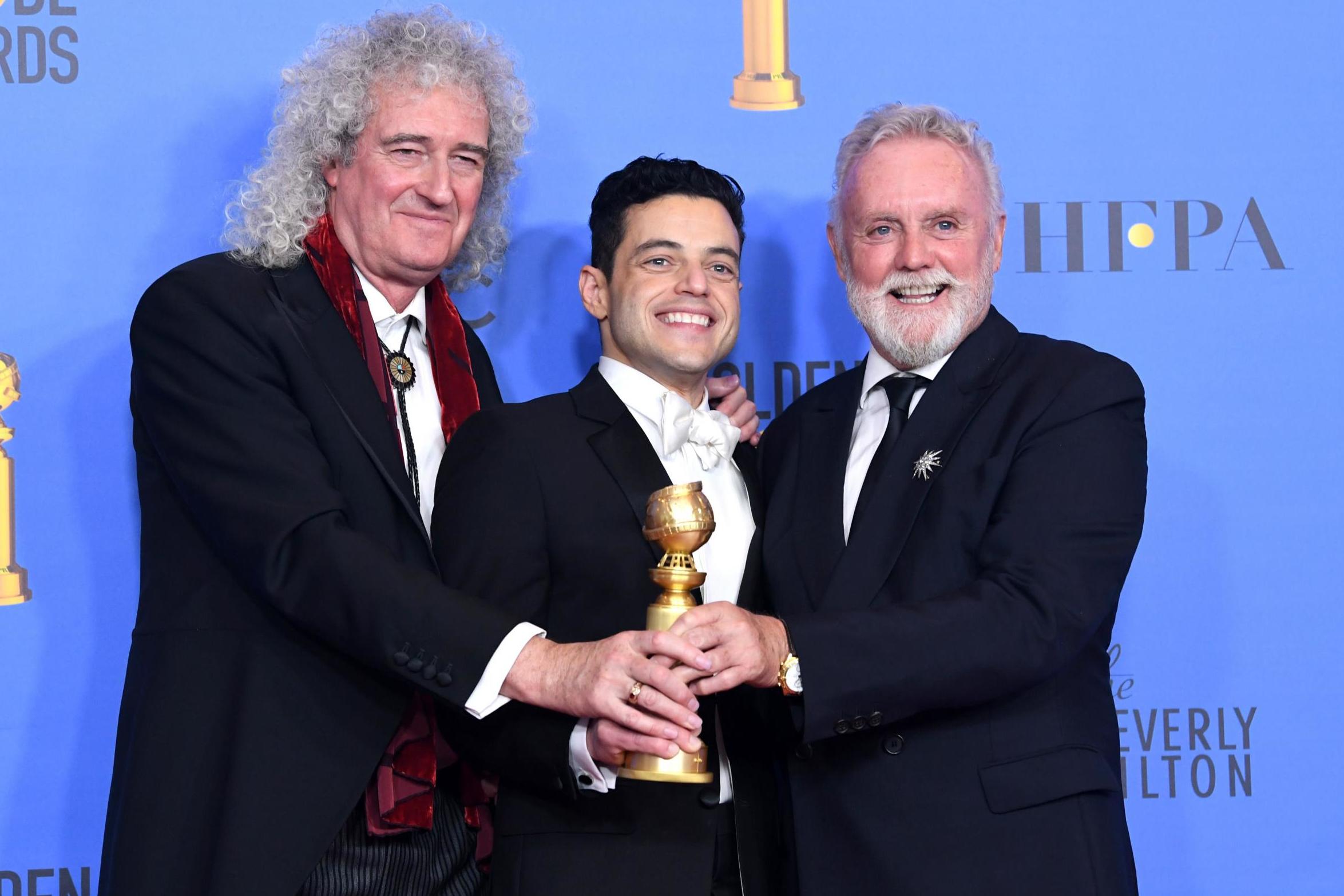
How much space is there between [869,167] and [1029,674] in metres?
0.96

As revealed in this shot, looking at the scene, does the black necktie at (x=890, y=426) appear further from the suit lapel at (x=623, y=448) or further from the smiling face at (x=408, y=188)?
the smiling face at (x=408, y=188)

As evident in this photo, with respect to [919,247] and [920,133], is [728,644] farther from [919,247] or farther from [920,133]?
[920,133]

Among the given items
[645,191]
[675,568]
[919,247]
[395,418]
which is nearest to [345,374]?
[395,418]

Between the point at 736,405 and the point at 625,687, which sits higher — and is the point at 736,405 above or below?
above

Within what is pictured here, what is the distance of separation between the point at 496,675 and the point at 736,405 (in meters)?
0.93

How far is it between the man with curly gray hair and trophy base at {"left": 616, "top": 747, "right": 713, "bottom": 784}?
0.02m

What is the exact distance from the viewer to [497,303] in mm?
3004

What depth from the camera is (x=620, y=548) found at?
7.23 ft

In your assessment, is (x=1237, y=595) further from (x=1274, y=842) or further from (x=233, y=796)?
(x=233, y=796)

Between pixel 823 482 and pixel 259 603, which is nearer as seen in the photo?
pixel 259 603

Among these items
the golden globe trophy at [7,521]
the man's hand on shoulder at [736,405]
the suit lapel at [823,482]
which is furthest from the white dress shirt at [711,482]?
the golden globe trophy at [7,521]

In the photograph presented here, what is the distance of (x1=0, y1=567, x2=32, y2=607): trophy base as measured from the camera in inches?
108

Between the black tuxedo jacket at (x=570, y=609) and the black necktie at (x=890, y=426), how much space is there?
0.23 meters

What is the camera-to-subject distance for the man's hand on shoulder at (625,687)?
1827 mm
